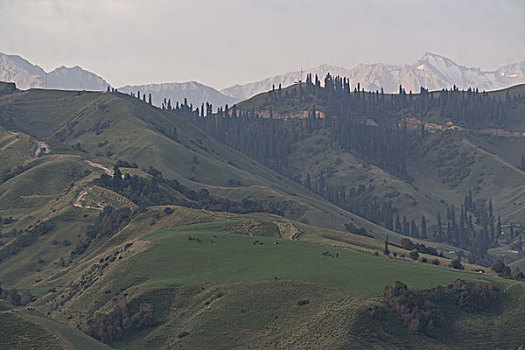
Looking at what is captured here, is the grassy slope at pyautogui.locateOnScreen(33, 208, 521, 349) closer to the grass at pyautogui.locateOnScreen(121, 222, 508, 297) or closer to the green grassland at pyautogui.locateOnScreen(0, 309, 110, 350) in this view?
the grass at pyautogui.locateOnScreen(121, 222, 508, 297)

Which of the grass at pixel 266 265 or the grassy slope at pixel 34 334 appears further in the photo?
→ the grass at pixel 266 265

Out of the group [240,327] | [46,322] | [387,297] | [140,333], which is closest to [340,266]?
[387,297]

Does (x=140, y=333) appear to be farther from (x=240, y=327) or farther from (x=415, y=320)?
(x=415, y=320)

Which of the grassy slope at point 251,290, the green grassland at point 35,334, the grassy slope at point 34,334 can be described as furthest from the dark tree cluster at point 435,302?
the green grassland at point 35,334

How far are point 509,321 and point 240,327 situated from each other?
50.5m

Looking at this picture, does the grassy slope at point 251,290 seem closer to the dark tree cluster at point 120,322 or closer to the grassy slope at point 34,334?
the dark tree cluster at point 120,322

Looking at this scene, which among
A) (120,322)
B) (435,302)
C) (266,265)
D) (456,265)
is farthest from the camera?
(456,265)

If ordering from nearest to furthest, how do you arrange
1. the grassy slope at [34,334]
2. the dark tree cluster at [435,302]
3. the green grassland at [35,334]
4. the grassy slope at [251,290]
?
1. the green grassland at [35,334]
2. the grassy slope at [34,334]
3. the grassy slope at [251,290]
4. the dark tree cluster at [435,302]

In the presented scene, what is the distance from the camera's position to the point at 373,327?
125 m

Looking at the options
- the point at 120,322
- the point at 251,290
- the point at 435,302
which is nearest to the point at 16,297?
the point at 120,322

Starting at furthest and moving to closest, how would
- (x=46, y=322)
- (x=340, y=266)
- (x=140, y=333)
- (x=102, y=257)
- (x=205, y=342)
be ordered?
(x=102, y=257) < (x=340, y=266) < (x=140, y=333) < (x=205, y=342) < (x=46, y=322)

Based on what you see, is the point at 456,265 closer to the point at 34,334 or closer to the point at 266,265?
the point at 266,265

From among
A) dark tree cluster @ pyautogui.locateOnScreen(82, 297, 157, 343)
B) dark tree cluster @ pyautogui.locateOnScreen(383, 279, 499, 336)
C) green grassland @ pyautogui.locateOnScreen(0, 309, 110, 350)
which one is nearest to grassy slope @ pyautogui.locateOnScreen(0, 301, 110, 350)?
green grassland @ pyautogui.locateOnScreen(0, 309, 110, 350)

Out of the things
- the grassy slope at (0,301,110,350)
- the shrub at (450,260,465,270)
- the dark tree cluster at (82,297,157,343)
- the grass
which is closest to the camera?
the grassy slope at (0,301,110,350)
